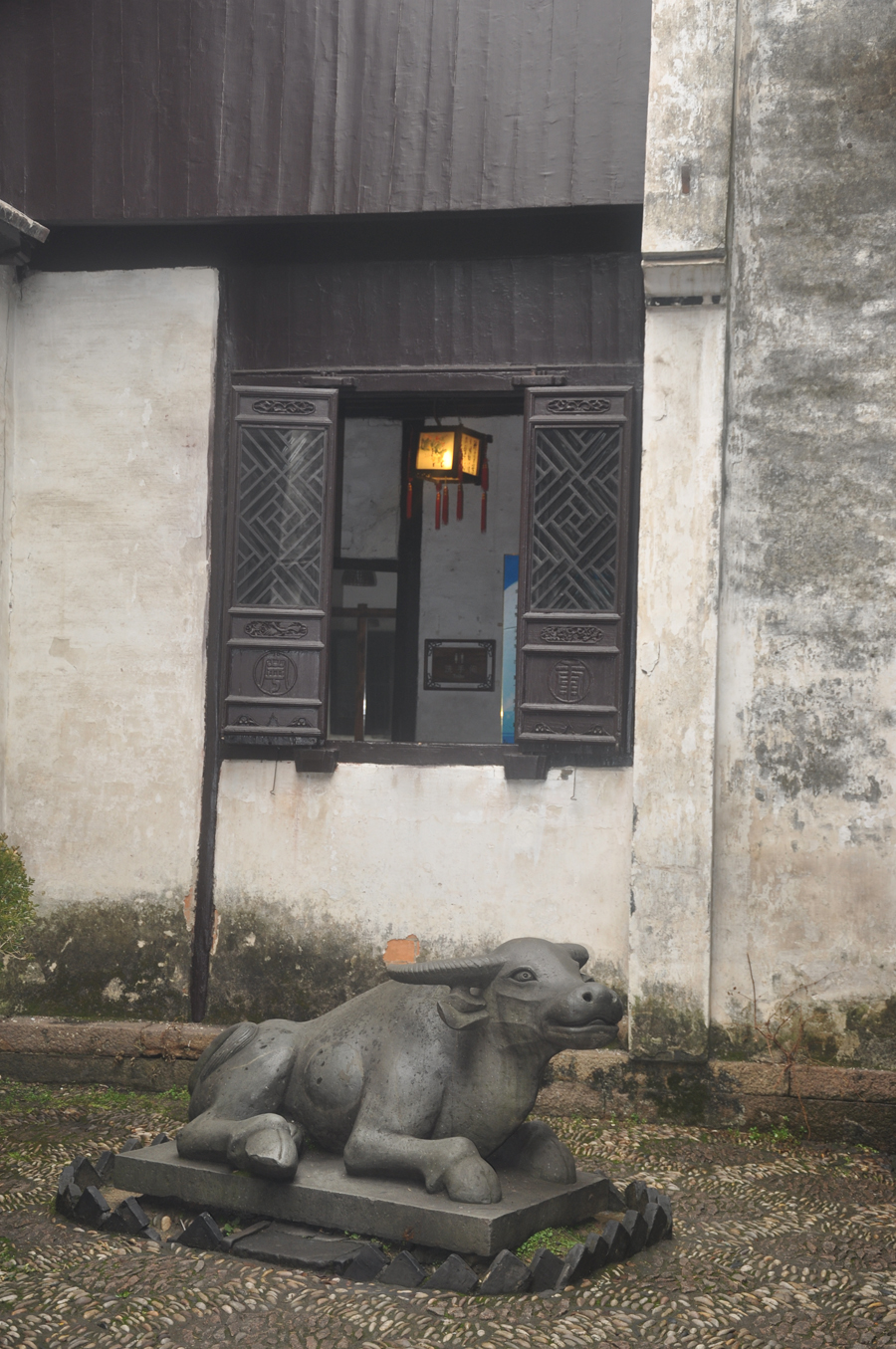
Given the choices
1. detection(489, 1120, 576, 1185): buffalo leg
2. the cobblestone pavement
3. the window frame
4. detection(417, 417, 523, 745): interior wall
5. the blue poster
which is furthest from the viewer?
detection(417, 417, 523, 745): interior wall

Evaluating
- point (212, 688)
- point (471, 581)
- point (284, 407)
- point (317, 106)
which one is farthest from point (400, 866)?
point (471, 581)

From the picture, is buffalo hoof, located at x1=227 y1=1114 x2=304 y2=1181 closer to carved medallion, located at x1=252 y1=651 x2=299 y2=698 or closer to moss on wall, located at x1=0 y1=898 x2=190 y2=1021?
moss on wall, located at x1=0 y1=898 x2=190 y2=1021

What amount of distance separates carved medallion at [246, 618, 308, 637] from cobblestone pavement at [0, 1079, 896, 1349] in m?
3.11

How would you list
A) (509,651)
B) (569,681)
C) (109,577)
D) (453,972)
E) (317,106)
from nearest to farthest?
(453,972), (569,681), (317,106), (109,577), (509,651)

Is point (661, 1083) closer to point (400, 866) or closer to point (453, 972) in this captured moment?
point (400, 866)

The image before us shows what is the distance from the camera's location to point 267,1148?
181 inches

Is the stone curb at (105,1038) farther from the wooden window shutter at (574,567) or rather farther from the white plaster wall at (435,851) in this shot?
the wooden window shutter at (574,567)

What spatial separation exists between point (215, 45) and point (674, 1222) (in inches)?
268

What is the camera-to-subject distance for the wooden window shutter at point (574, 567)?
7.22 m

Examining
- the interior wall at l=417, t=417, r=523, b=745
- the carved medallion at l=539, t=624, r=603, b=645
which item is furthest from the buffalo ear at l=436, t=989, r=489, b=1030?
the interior wall at l=417, t=417, r=523, b=745

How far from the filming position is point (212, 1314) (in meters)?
4.20

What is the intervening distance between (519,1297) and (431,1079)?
81 centimetres

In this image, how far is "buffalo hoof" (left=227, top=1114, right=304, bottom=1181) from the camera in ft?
15.0

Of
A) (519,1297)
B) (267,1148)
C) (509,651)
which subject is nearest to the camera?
(519,1297)
